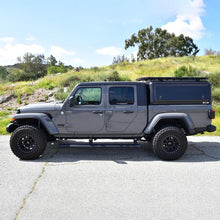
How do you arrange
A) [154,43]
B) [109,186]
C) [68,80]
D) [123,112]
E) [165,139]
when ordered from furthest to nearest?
[154,43], [68,80], [123,112], [165,139], [109,186]

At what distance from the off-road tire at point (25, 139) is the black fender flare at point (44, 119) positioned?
0.20m

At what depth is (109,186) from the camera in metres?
3.84

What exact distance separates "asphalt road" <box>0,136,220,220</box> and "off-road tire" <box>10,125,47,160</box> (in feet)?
0.61

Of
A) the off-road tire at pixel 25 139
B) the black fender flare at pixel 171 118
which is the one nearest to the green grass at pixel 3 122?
the off-road tire at pixel 25 139

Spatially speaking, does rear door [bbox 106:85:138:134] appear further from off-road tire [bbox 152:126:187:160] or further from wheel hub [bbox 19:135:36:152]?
wheel hub [bbox 19:135:36:152]

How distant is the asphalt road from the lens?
3032 millimetres

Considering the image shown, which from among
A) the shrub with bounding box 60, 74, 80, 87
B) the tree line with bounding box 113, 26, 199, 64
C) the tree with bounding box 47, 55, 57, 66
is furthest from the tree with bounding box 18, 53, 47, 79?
the shrub with bounding box 60, 74, 80, 87

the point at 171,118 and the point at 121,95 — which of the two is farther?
the point at 121,95

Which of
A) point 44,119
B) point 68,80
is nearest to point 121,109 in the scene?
point 44,119

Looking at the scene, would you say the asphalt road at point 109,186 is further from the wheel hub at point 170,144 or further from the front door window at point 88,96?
the front door window at point 88,96

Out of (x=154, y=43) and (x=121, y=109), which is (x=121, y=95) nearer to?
(x=121, y=109)

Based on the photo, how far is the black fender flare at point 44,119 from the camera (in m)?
5.31

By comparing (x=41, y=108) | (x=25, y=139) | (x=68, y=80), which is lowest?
(x=25, y=139)

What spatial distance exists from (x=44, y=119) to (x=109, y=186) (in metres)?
2.45
